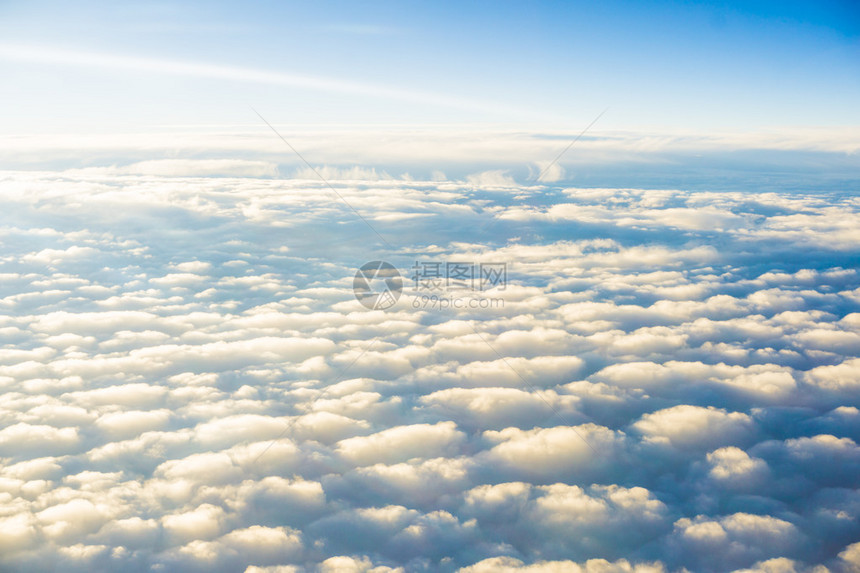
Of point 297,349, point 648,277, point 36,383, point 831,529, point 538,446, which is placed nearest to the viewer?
point 831,529

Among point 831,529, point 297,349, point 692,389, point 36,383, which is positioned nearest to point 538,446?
point 831,529

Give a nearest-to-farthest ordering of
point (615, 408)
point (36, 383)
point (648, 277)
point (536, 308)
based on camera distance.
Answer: point (615, 408) → point (36, 383) → point (536, 308) → point (648, 277)

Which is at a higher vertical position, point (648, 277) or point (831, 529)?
point (648, 277)

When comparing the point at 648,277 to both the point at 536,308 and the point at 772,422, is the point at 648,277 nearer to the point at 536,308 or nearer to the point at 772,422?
the point at 536,308

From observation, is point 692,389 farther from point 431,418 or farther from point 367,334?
point 367,334

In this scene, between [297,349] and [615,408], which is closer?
[615,408]

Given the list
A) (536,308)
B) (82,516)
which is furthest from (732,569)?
(536,308)
